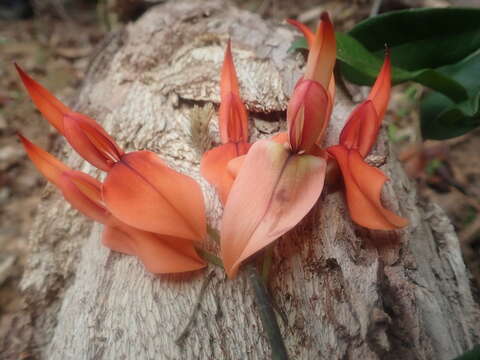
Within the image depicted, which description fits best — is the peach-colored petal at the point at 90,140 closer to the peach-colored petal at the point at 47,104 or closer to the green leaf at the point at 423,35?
the peach-colored petal at the point at 47,104

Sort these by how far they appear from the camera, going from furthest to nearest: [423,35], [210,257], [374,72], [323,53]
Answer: [423,35], [374,72], [210,257], [323,53]

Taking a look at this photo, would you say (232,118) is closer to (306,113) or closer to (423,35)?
(306,113)

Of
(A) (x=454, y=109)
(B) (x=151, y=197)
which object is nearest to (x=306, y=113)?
(B) (x=151, y=197)

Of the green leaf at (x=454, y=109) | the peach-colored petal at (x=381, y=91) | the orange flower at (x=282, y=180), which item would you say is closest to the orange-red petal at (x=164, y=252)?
the orange flower at (x=282, y=180)

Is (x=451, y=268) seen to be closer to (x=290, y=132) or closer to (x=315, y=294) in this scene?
(x=315, y=294)

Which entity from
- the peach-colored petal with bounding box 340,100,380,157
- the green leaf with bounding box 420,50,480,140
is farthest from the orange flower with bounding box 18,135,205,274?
the green leaf with bounding box 420,50,480,140

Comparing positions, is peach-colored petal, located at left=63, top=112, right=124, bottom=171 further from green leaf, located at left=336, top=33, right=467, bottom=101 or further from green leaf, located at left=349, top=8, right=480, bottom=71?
green leaf, located at left=349, top=8, right=480, bottom=71
